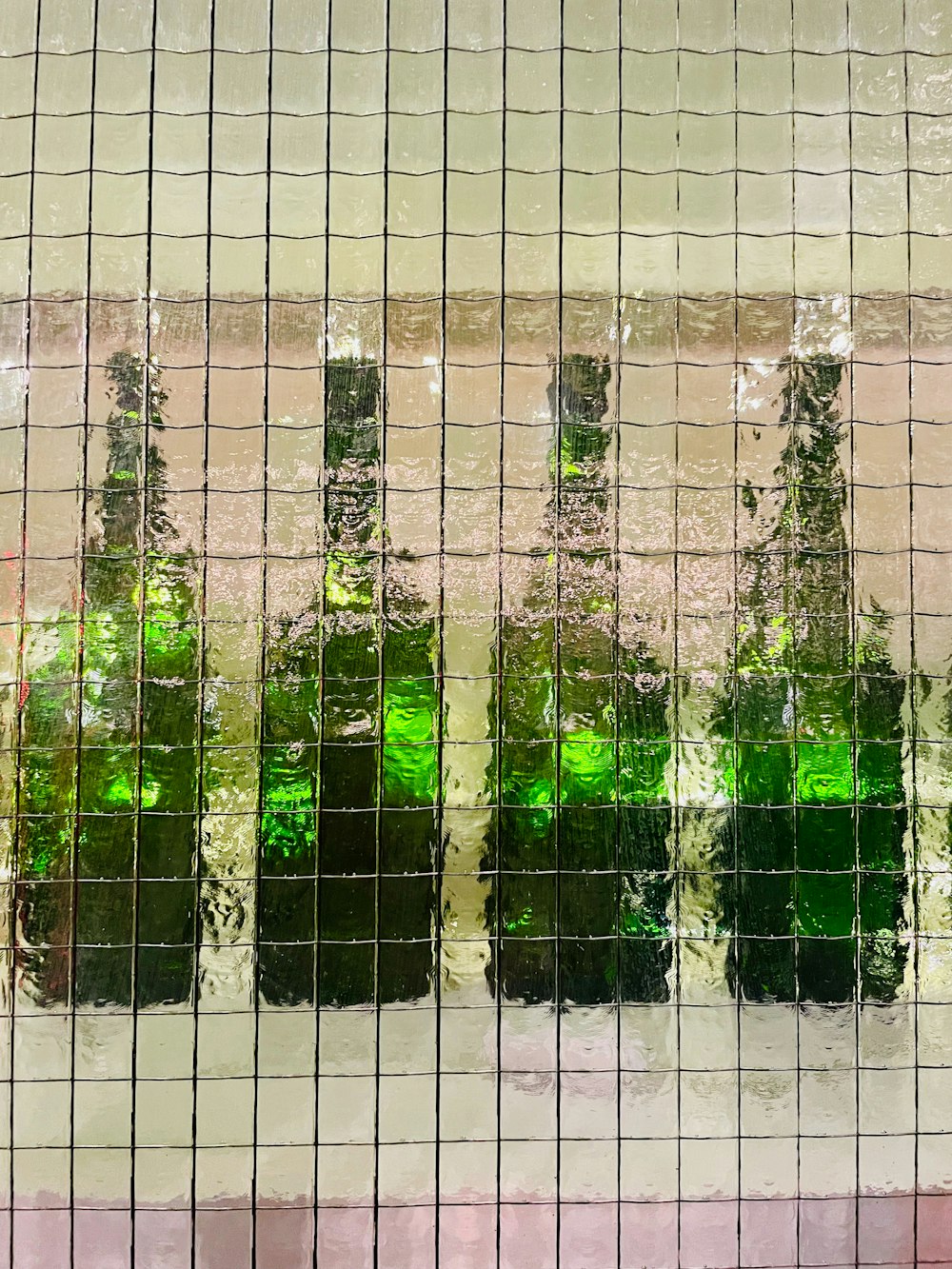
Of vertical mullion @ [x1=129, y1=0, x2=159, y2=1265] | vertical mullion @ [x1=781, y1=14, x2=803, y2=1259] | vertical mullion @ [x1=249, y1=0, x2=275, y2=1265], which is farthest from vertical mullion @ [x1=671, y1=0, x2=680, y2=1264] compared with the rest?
vertical mullion @ [x1=129, y1=0, x2=159, y2=1265]

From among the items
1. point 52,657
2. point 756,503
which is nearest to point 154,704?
point 52,657

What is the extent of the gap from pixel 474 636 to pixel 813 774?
27.6 inches

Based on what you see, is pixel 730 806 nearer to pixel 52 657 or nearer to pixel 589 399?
pixel 589 399

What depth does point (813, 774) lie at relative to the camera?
4.47 ft

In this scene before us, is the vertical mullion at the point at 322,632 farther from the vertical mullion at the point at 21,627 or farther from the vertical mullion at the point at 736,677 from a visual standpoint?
the vertical mullion at the point at 736,677

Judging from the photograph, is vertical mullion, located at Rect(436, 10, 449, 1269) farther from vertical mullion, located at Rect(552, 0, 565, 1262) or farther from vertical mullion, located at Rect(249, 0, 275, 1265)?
vertical mullion, located at Rect(249, 0, 275, 1265)

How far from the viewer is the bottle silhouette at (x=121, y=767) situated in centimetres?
133

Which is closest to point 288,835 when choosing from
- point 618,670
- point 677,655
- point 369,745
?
point 369,745

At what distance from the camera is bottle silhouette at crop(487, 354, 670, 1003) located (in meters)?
1.35

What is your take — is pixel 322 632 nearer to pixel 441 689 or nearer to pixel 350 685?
pixel 350 685

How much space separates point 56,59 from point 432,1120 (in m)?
2.16

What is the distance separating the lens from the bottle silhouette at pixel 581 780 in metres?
1.35

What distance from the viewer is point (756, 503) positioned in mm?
1379

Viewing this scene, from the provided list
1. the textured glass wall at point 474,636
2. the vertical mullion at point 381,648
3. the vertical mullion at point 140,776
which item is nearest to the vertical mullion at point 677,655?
the textured glass wall at point 474,636
